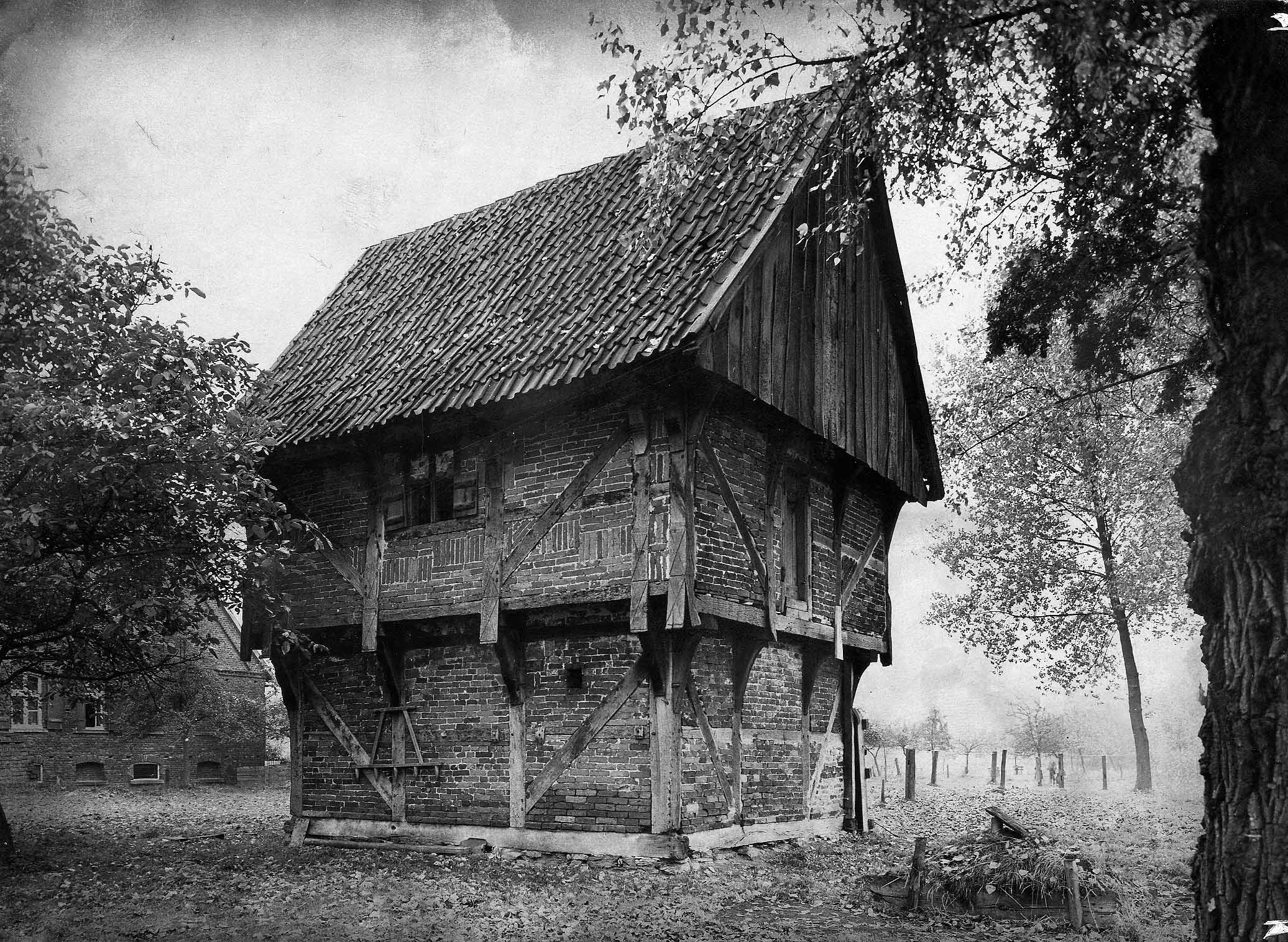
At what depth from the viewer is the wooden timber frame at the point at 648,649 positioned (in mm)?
11711

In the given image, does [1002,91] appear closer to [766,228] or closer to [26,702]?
[766,228]

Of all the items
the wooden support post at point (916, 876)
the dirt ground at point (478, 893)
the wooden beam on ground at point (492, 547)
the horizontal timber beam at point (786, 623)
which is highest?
the wooden beam on ground at point (492, 547)

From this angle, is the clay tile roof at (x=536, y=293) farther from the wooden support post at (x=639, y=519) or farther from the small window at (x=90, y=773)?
the small window at (x=90, y=773)

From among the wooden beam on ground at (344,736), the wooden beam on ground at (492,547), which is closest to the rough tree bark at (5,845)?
the wooden beam on ground at (344,736)

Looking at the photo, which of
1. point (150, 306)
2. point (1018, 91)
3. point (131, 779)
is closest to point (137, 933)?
point (150, 306)

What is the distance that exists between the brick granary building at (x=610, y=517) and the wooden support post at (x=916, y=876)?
2539 mm

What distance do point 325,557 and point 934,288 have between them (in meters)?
8.65

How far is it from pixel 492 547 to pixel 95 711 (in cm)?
767

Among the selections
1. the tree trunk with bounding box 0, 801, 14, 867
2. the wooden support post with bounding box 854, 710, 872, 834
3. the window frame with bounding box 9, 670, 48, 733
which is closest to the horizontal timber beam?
the wooden support post with bounding box 854, 710, 872, 834

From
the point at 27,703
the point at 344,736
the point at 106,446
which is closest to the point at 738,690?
the point at 344,736

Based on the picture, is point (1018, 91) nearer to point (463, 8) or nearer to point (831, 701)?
point (463, 8)

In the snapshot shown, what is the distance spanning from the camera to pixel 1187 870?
39.5ft

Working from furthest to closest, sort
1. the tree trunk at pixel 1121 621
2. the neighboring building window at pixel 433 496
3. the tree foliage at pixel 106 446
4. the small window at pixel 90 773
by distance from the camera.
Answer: the small window at pixel 90 773 < the tree trunk at pixel 1121 621 < the neighboring building window at pixel 433 496 < the tree foliage at pixel 106 446

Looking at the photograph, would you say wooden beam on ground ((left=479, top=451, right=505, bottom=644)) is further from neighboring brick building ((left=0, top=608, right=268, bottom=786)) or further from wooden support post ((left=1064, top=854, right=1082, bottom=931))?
neighboring brick building ((left=0, top=608, right=268, bottom=786))
